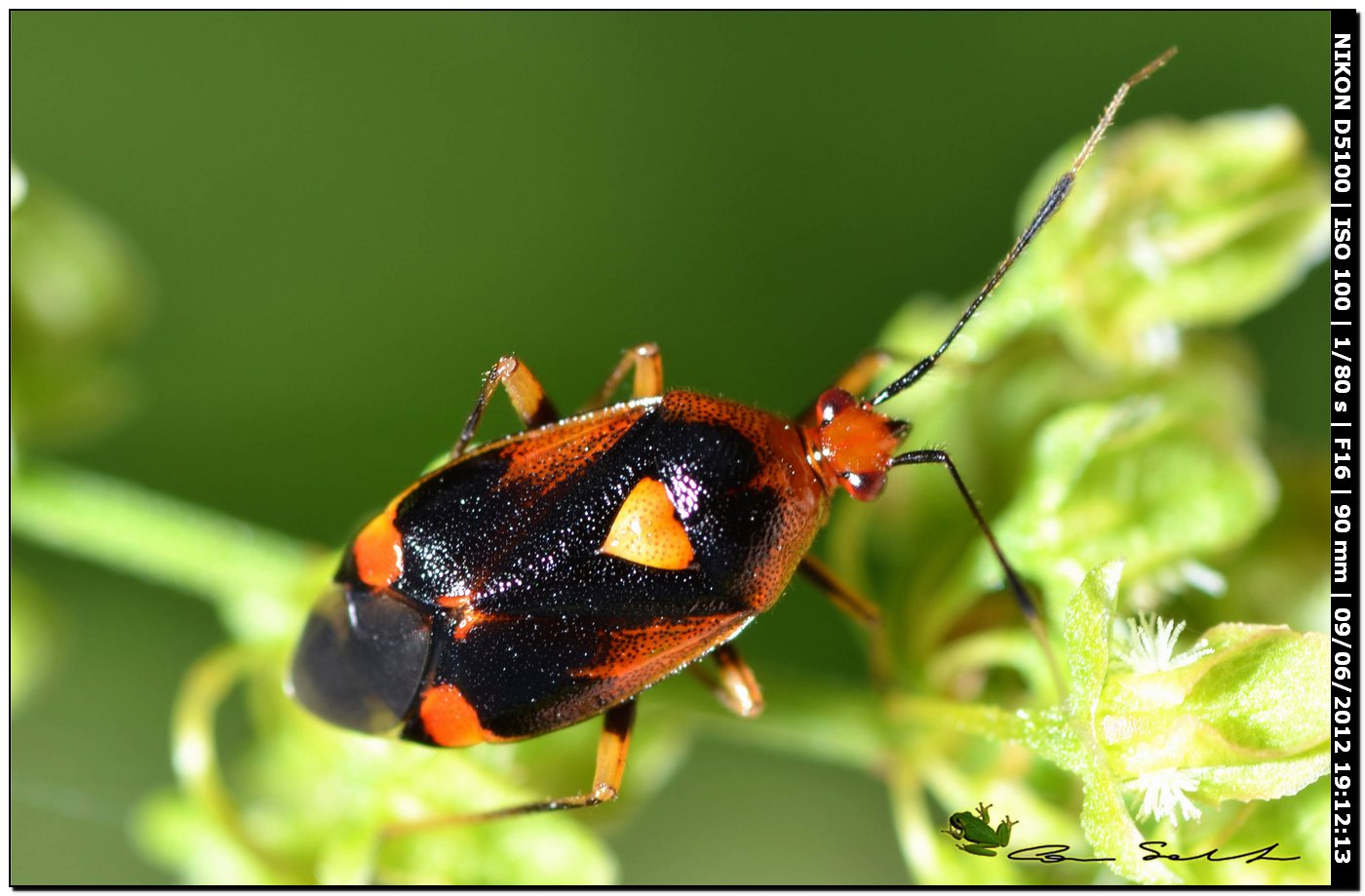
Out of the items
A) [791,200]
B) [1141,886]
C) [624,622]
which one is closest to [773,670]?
[624,622]

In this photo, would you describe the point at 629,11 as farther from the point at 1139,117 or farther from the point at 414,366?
the point at 1139,117

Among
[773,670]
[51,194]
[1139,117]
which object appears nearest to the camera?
[773,670]

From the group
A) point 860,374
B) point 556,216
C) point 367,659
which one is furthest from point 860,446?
point 556,216

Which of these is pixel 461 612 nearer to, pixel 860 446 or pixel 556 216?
pixel 860 446

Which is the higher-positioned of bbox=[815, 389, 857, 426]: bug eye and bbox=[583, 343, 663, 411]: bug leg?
bbox=[583, 343, 663, 411]: bug leg

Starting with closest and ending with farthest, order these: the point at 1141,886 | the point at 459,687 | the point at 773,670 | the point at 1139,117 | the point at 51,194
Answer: the point at 1141,886
the point at 459,687
the point at 773,670
the point at 51,194
the point at 1139,117

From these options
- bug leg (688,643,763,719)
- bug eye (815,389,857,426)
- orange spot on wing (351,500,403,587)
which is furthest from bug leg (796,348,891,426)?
orange spot on wing (351,500,403,587)
